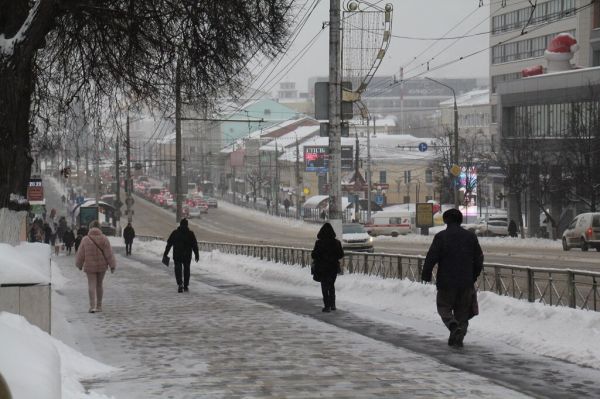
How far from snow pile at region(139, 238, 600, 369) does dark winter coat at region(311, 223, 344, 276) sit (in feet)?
3.05

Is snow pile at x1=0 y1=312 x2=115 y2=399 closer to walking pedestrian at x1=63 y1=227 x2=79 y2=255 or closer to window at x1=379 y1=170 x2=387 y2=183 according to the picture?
walking pedestrian at x1=63 y1=227 x2=79 y2=255

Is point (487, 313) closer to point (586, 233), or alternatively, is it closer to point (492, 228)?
point (586, 233)

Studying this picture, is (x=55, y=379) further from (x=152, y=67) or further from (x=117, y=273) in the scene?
(x=117, y=273)

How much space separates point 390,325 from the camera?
16047 millimetres

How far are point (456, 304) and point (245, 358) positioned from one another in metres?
A: 2.74

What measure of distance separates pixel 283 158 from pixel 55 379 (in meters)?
121

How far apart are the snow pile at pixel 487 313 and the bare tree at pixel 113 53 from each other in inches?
185

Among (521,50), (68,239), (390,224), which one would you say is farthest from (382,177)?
(68,239)

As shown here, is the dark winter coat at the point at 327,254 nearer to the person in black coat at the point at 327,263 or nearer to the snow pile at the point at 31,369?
the person in black coat at the point at 327,263

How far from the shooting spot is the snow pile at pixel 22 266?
36.8 feet

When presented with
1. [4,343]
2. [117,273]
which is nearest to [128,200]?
[117,273]

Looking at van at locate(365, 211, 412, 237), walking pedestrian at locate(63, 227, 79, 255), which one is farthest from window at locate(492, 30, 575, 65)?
walking pedestrian at locate(63, 227, 79, 255)

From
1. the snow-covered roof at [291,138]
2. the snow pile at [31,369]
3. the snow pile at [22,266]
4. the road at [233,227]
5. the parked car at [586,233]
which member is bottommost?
the road at [233,227]

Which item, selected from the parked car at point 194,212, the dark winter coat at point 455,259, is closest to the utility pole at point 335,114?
the dark winter coat at point 455,259
